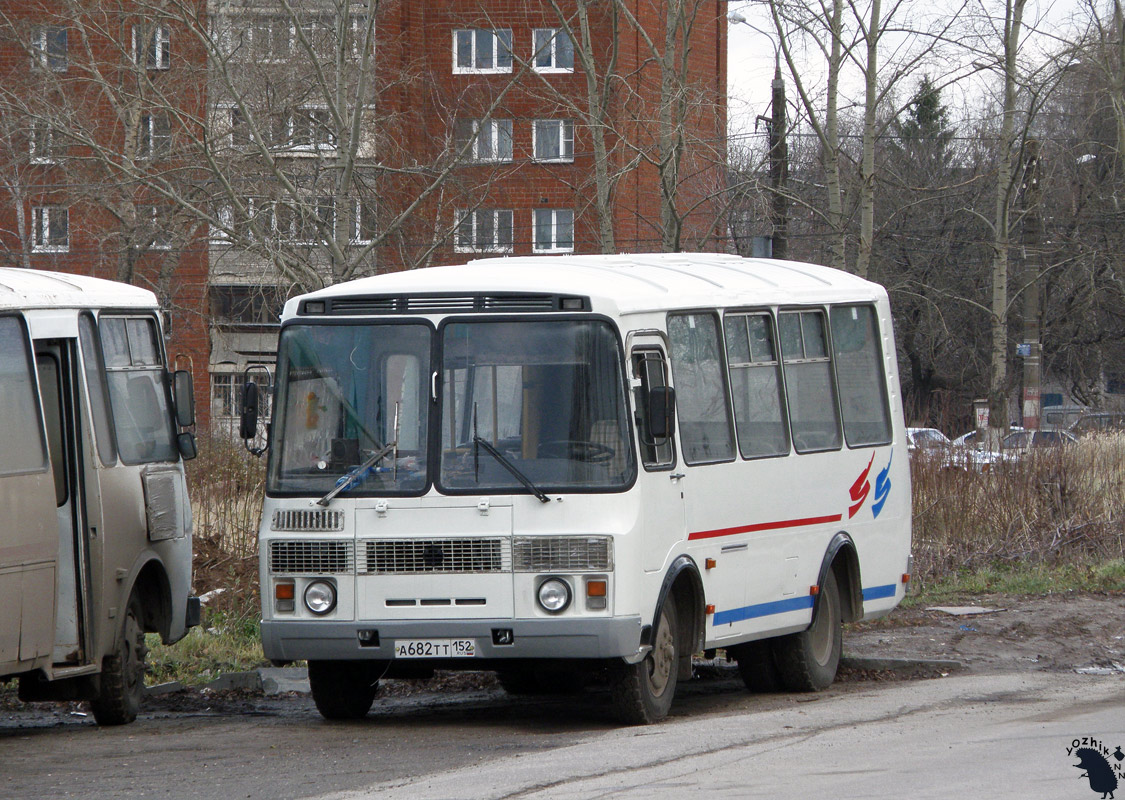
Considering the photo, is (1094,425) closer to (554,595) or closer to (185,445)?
(185,445)

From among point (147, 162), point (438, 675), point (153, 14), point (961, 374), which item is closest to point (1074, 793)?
point (438, 675)

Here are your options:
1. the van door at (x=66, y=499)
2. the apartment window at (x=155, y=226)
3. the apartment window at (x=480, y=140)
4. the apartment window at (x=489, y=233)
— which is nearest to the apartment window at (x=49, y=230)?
the apartment window at (x=155, y=226)

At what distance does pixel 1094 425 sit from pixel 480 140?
9.38 m

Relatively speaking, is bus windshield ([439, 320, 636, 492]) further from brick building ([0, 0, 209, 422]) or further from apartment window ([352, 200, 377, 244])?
apartment window ([352, 200, 377, 244])

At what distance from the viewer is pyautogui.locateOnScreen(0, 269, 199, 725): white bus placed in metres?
9.53

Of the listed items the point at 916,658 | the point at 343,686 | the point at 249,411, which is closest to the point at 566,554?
the point at 343,686

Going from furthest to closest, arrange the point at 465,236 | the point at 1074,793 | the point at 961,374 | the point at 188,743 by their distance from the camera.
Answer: the point at 961,374 < the point at 465,236 < the point at 188,743 < the point at 1074,793

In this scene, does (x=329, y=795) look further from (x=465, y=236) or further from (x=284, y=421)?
(x=465, y=236)

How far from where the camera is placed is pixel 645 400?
9789mm

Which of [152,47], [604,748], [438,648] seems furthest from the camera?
[152,47]

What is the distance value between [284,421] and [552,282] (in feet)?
5.80

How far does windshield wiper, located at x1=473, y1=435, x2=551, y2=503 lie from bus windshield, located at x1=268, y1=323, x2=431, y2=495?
342 millimetres

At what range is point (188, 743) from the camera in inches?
384

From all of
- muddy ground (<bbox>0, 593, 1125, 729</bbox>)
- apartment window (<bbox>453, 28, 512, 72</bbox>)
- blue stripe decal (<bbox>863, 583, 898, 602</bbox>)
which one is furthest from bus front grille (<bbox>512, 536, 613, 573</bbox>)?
apartment window (<bbox>453, 28, 512, 72</bbox>)
